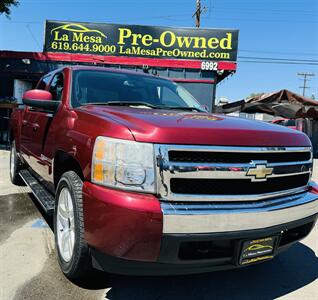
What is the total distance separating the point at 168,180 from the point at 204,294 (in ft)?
3.82

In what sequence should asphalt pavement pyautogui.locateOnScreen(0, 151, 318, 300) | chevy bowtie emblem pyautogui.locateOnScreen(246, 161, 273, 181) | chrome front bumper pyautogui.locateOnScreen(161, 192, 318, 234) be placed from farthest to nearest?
asphalt pavement pyautogui.locateOnScreen(0, 151, 318, 300)
chevy bowtie emblem pyautogui.locateOnScreen(246, 161, 273, 181)
chrome front bumper pyautogui.locateOnScreen(161, 192, 318, 234)

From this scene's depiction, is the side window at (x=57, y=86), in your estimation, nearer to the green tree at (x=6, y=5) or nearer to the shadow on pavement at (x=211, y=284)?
the shadow on pavement at (x=211, y=284)

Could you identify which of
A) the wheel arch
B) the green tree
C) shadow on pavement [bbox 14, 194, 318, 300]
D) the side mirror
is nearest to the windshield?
the side mirror

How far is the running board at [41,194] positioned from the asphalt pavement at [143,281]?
0.46m

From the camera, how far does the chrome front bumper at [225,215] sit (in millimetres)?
2197

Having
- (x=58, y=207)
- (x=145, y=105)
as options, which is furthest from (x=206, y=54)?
(x=58, y=207)

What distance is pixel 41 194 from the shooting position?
3912 millimetres

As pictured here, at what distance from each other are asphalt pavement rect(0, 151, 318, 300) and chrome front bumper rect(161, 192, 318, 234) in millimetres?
740

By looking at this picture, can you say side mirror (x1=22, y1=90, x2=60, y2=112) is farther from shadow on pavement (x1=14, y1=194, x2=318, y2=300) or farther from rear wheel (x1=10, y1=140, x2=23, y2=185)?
rear wheel (x1=10, y1=140, x2=23, y2=185)

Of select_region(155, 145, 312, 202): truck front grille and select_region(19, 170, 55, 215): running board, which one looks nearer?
select_region(155, 145, 312, 202): truck front grille

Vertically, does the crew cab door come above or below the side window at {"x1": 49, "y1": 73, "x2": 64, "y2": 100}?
below

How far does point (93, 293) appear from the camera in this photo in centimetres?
275

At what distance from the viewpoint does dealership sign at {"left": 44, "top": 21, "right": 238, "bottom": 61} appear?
48.6 feet

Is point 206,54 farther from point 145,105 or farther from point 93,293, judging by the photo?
point 93,293
